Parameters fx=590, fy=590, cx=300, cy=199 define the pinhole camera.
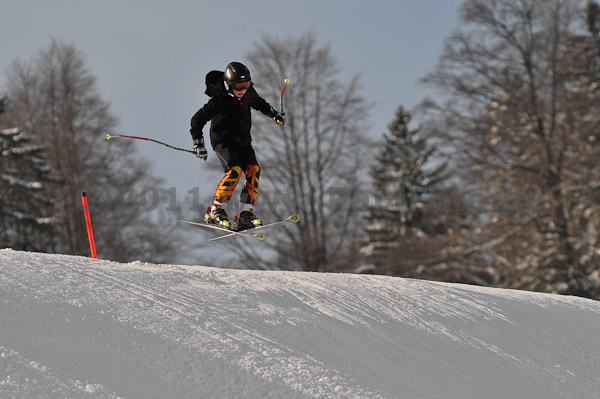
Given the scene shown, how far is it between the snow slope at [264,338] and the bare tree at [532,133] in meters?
10.1

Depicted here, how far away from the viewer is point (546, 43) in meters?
16.3

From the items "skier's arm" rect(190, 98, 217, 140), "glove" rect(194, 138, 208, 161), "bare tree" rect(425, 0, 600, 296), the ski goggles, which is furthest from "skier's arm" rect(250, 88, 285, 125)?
"bare tree" rect(425, 0, 600, 296)

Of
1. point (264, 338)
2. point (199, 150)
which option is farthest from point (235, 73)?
point (264, 338)

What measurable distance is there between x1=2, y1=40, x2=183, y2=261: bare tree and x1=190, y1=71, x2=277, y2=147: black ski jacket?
1469 cm

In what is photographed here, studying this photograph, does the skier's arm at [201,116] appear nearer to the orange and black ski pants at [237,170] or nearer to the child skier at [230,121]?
the child skier at [230,121]

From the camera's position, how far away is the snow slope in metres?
3.65

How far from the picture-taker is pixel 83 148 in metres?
21.0

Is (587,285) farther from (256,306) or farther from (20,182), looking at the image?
(20,182)

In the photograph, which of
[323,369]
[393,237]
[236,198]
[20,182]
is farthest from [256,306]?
[393,237]

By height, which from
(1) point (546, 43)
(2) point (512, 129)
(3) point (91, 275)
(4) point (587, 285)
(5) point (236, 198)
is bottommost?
(4) point (587, 285)

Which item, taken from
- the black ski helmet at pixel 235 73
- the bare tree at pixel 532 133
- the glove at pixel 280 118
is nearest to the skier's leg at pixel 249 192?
the glove at pixel 280 118

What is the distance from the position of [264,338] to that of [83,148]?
727 inches

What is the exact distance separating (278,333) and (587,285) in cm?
1343

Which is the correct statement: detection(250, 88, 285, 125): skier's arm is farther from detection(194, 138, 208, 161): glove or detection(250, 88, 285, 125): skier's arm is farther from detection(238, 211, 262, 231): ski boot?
detection(238, 211, 262, 231): ski boot
